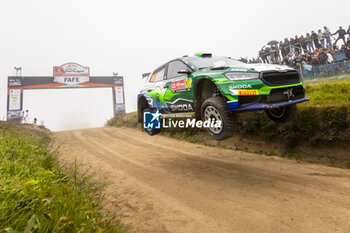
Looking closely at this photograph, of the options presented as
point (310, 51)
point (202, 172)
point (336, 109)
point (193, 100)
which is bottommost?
point (202, 172)

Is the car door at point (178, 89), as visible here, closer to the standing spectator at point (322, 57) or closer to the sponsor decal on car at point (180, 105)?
the sponsor decal on car at point (180, 105)

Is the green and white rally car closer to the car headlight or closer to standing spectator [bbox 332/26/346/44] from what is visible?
the car headlight

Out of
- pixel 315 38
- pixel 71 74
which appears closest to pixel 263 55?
pixel 315 38

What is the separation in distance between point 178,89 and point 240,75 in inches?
64.0

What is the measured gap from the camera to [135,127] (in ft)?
47.5

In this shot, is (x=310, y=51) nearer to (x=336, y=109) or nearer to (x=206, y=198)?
(x=336, y=109)

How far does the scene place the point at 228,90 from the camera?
11.2ft

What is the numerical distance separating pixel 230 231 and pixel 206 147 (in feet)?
16.9

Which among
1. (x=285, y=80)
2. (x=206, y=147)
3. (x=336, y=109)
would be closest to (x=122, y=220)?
(x=285, y=80)

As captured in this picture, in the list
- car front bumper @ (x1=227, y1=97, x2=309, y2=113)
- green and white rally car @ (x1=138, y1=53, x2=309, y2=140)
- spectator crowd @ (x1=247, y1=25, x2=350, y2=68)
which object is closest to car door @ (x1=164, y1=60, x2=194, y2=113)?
green and white rally car @ (x1=138, y1=53, x2=309, y2=140)

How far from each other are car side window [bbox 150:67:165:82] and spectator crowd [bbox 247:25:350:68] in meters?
9.61

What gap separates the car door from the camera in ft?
14.2

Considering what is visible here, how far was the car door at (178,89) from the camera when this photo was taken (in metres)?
4.34

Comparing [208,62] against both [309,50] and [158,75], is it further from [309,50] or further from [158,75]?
[309,50]
